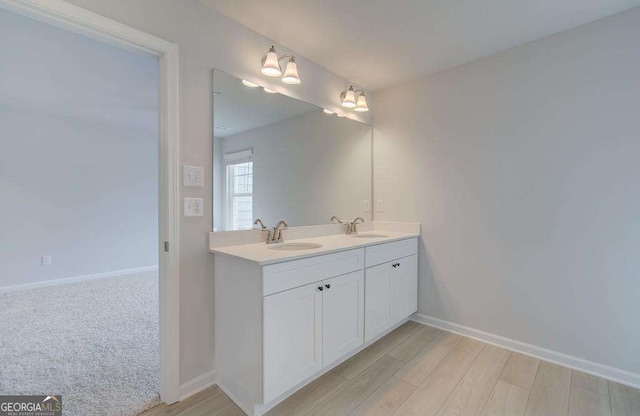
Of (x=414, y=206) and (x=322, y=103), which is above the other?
(x=322, y=103)

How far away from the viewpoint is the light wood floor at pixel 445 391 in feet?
5.11

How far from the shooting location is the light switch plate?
1634 mm

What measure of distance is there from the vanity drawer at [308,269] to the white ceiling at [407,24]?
1562mm

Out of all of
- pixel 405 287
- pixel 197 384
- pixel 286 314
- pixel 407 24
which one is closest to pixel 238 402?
pixel 197 384

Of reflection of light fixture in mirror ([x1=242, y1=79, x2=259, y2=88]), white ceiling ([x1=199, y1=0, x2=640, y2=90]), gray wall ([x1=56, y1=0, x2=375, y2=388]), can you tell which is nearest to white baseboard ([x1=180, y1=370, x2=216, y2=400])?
gray wall ([x1=56, y1=0, x2=375, y2=388])

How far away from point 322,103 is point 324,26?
0.66m

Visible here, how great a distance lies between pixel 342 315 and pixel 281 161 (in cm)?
127

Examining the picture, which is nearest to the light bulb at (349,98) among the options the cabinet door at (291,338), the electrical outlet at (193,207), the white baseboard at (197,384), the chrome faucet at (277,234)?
the chrome faucet at (277,234)

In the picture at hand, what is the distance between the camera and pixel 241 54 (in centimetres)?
192

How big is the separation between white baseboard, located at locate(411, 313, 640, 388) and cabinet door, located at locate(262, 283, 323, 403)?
143 centimetres

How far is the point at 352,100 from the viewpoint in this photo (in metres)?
2.59

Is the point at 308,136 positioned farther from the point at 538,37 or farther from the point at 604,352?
the point at 604,352

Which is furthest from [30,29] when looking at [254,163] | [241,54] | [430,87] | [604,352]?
[604,352]

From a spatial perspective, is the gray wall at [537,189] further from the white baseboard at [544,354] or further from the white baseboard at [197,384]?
the white baseboard at [197,384]
